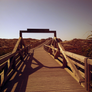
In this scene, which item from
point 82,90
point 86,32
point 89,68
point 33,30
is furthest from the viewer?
point 33,30

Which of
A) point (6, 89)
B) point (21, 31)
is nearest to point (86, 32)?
point (6, 89)

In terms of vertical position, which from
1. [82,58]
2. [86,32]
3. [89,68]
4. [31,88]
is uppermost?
[86,32]

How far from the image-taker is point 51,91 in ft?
8.09

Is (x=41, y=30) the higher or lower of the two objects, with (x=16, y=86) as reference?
higher

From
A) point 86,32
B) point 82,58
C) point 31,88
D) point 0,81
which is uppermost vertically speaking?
point 86,32

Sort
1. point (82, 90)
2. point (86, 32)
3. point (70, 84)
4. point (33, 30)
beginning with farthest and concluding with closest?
point (33, 30) → point (70, 84) → point (86, 32) → point (82, 90)

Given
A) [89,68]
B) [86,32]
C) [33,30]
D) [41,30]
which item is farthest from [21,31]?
[89,68]

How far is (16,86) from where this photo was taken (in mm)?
2742

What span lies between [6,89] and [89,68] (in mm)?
2374

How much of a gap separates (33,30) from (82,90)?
518 centimetres

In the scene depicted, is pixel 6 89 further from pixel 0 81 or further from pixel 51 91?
pixel 51 91

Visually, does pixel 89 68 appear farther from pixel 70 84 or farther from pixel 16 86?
pixel 16 86

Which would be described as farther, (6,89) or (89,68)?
(6,89)

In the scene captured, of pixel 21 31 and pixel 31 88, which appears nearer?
pixel 31 88
